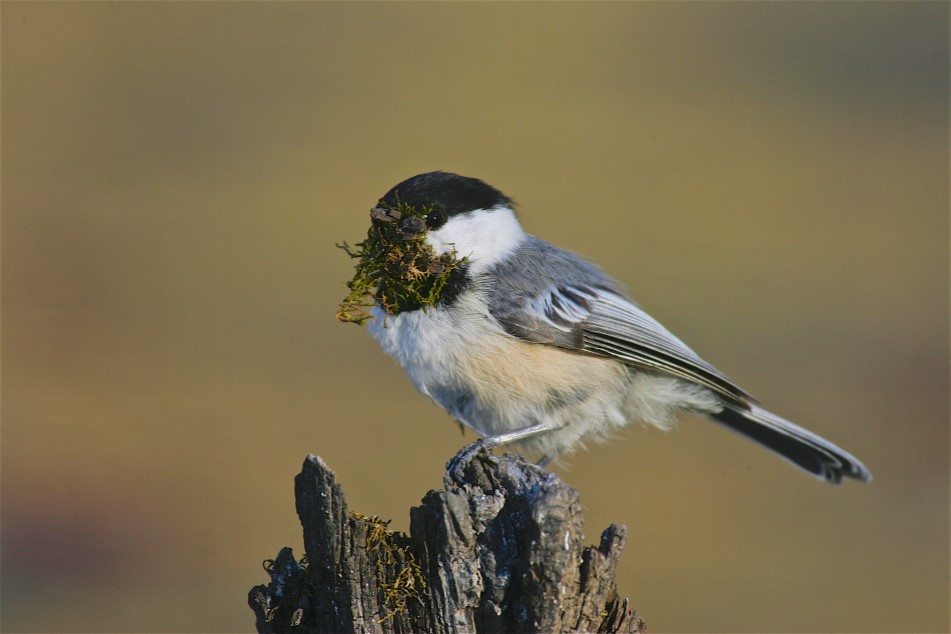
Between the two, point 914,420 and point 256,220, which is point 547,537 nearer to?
point 914,420

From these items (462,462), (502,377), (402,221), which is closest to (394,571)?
(462,462)

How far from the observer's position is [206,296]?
293 inches

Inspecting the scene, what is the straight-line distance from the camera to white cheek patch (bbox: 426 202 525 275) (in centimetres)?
300

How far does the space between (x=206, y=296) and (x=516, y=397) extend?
492 cm

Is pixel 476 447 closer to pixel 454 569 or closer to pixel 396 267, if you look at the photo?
pixel 396 267

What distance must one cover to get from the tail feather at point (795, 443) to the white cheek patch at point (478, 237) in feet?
3.77

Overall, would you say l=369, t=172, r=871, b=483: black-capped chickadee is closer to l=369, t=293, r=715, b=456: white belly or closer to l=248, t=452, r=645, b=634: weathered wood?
l=369, t=293, r=715, b=456: white belly

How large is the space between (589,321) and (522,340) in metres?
0.28

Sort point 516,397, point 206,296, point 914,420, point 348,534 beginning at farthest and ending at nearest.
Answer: point 206,296
point 914,420
point 516,397
point 348,534

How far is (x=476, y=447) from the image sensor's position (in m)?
2.79

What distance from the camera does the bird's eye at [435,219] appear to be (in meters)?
2.96

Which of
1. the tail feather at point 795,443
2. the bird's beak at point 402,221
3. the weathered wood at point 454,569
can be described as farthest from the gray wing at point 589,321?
the weathered wood at point 454,569

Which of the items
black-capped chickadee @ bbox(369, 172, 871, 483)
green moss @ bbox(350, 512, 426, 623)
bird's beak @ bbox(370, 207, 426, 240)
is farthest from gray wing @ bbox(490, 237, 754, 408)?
green moss @ bbox(350, 512, 426, 623)

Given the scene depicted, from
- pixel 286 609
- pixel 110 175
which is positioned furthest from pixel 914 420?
pixel 110 175
